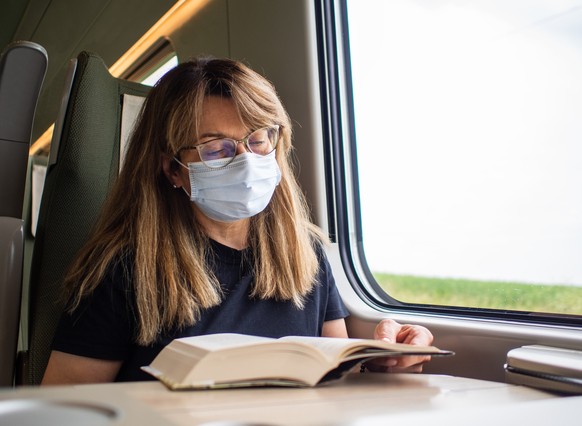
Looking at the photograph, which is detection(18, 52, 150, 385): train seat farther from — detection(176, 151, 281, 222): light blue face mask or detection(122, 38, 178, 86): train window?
detection(122, 38, 178, 86): train window

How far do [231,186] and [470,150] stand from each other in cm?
68

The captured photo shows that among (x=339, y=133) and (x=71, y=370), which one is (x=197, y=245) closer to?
(x=71, y=370)

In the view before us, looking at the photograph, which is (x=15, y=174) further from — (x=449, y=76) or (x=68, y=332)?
(x=449, y=76)

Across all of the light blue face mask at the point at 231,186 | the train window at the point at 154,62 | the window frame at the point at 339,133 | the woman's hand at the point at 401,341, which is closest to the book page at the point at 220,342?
the woman's hand at the point at 401,341

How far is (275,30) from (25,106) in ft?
2.98

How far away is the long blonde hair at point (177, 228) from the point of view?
1.34 meters

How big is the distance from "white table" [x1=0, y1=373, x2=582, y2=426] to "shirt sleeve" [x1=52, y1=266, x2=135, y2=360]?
0.42m

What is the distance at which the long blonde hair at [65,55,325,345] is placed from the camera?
4.40 ft

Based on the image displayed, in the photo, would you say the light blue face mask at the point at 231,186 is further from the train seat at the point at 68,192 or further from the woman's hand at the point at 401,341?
the woman's hand at the point at 401,341

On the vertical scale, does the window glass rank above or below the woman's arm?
above

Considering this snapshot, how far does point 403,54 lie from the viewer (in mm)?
1893

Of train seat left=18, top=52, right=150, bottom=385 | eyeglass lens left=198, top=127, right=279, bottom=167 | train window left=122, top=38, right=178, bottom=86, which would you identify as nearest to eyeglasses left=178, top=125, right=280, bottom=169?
eyeglass lens left=198, top=127, right=279, bottom=167

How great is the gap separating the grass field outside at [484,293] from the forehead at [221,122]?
0.69 m

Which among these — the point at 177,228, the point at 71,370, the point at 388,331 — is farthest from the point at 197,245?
the point at 388,331
